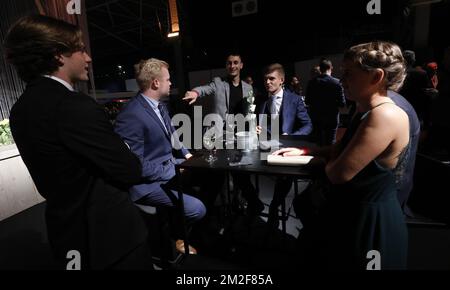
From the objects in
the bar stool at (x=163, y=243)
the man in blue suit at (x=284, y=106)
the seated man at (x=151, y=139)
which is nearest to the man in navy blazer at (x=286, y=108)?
the man in blue suit at (x=284, y=106)

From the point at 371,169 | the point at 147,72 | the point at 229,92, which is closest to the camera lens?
the point at 371,169

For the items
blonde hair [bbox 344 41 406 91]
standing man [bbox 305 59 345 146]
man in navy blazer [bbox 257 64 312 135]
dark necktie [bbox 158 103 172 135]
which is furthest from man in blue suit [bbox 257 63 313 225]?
standing man [bbox 305 59 345 146]

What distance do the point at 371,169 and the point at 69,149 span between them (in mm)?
1192

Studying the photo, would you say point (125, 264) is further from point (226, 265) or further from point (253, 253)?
point (253, 253)

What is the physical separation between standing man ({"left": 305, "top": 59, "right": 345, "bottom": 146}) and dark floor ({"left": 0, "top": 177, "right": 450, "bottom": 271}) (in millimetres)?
1919

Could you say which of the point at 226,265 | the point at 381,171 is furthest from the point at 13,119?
the point at 226,265

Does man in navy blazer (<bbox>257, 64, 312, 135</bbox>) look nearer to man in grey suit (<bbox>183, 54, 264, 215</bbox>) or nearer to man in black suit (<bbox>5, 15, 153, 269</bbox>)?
man in grey suit (<bbox>183, 54, 264, 215</bbox>)

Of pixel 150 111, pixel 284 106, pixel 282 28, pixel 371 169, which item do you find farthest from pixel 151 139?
pixel 282 28

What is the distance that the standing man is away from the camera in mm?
3992

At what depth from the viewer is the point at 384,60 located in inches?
45.0

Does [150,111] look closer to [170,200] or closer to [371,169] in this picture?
[170,200]

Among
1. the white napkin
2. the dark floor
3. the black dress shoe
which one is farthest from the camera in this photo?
the black dress shoe

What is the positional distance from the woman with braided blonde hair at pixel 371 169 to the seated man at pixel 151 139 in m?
1.10

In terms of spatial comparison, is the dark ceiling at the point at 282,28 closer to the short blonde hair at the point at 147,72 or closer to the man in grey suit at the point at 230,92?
the man in grey suit at the point at 230,92
